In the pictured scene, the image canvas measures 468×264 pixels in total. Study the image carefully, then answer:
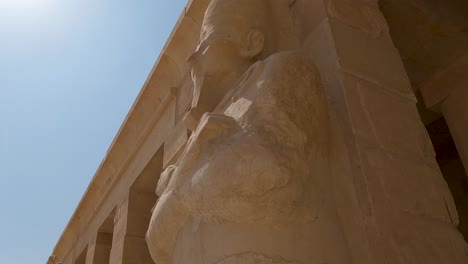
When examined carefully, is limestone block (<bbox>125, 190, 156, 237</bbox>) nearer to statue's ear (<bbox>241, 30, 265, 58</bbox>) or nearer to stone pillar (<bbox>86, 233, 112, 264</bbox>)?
stone pillar (<bbox>86, 233, 112, 264</bbox>)

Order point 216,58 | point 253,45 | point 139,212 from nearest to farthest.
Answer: point 216,58 < point 253,45 < point 139,212

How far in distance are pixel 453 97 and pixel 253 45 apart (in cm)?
220

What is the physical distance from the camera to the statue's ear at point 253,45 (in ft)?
7.89

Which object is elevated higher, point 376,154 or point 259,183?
point 259,183

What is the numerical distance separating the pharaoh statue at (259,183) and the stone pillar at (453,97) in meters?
2.13

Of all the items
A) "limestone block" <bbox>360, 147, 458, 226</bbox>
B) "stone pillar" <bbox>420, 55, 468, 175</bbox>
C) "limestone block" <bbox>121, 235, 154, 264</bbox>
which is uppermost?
"limestone block" <bbox>360, 147, 458, 226</bbox>

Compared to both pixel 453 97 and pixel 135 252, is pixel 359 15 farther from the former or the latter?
pixel 135 252

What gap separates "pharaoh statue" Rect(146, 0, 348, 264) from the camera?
61.2 inches

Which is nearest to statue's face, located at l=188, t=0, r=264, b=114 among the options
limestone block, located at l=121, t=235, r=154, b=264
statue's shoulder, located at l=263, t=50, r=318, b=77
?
statue's shoulder, located at l=263, t=50, r=318, b=77

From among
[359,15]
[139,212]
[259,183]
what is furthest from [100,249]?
[259,183]

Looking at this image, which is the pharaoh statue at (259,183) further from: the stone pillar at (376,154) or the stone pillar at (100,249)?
the stone pillar at (100,249)

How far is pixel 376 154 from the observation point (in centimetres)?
189

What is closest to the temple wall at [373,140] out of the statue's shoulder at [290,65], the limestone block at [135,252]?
the statue's shoulder at [290,65]

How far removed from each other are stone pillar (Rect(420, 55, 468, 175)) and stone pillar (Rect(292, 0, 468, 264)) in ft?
4.70
